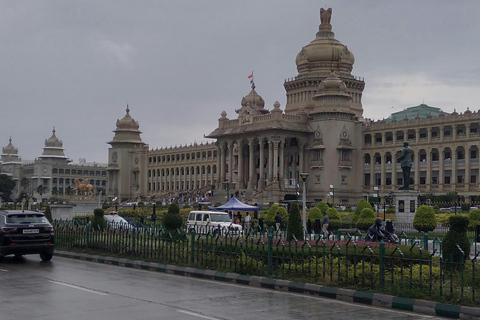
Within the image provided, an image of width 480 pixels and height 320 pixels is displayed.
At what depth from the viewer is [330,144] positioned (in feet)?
251

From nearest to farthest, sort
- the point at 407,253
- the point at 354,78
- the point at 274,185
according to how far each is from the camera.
→ the point at 407,253 → the point at 274,185 → the point at 354,78

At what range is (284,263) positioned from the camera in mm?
16422

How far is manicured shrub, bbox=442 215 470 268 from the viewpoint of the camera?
44.5ft

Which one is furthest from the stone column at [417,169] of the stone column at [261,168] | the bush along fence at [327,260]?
the bush along fence at [327,260]

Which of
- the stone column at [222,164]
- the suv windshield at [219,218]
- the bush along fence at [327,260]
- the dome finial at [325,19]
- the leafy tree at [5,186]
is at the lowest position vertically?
the bush along fence at [327,260]

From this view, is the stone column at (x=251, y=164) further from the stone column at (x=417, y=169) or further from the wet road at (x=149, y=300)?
the wet road at (x=149, y=300)

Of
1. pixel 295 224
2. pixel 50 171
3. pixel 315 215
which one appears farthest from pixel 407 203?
pixel 50 171

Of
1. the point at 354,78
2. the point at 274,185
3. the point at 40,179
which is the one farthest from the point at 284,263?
the point at 40,179

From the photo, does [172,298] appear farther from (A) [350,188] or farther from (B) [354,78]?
(B) [354,78]

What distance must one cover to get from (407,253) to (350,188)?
63.0m

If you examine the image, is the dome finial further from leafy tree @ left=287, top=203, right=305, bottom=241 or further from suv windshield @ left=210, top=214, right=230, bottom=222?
leafy tree @ left=287, top=203, right=305, bottom=241

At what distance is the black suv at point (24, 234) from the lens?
2067 centimetres

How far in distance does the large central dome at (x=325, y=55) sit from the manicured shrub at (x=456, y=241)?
7379 cm

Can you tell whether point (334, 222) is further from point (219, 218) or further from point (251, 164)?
point (251, 164)
